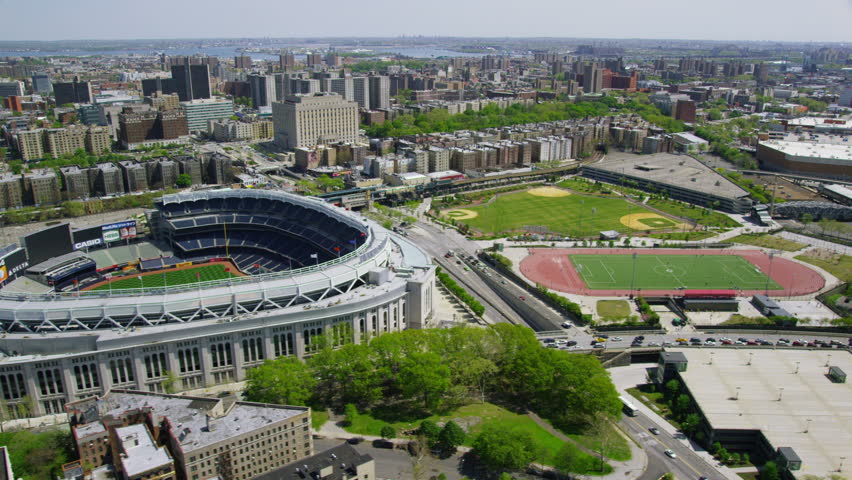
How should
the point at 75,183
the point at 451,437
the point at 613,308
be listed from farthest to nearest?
1. the point at 75,183
2. the point at 613,308
3. the point at 451,437

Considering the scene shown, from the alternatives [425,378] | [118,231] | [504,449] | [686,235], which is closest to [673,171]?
[686,235]

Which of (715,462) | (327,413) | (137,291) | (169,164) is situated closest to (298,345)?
(327,413)

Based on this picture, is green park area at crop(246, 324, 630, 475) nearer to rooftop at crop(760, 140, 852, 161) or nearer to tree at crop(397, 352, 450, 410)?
tree at crop(397, 352, 450, 410)

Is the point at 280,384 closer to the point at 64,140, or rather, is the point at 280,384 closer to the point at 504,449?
the point at 504,449

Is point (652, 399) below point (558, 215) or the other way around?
below

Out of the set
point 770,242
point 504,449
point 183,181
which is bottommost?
point 770,242

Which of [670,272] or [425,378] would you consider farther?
[670,272]

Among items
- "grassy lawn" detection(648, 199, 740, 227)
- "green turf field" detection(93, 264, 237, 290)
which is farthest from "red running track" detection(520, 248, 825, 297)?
"green turf field" detection(93, 264, 237, 290)
